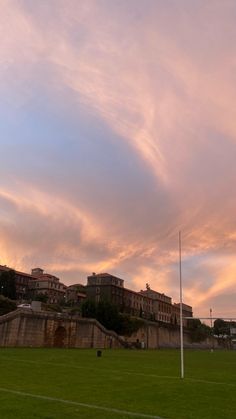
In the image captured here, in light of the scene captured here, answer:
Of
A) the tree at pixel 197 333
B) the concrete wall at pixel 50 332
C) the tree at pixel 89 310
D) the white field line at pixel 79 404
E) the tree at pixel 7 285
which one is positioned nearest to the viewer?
the white field line at pixel 79 404

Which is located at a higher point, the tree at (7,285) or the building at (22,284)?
the building at (22,284)

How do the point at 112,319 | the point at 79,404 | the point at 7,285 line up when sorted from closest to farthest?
the point at 79,404 < the point at 112,319 < the point at 7,285

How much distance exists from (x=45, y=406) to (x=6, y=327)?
52216 mm

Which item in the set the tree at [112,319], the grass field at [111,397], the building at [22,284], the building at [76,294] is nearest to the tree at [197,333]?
the building at [76,294]

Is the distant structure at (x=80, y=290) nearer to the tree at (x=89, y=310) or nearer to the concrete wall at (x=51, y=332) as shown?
the tree at (x=89, y=310)

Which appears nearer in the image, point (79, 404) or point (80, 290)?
point (79, 404)

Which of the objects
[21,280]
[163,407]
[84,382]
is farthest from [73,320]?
[21,280]

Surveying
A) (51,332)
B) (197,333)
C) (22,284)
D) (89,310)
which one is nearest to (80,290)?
(22,284)

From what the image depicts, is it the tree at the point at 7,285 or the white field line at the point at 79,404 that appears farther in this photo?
the tree at the point at 7,285

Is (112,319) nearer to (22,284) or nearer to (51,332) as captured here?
(51,332)

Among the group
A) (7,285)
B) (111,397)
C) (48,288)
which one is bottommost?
(111,397)

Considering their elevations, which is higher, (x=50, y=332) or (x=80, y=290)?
(x=80, y=290)

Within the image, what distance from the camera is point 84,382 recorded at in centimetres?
2195

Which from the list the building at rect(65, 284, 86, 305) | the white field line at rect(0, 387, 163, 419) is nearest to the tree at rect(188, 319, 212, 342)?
the building at rect(65, 284, 86, 305)
